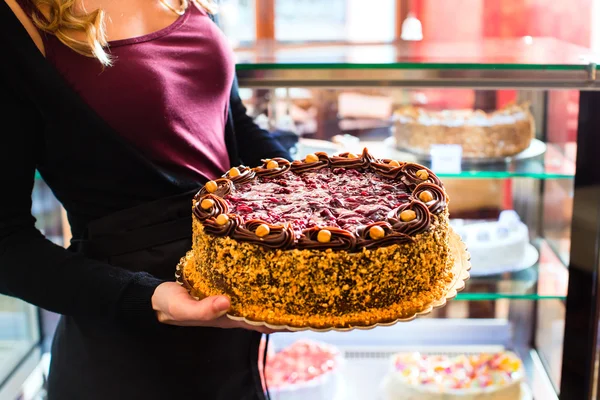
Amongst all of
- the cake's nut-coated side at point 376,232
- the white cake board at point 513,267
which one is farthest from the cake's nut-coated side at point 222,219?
the white cake board at point 513,267

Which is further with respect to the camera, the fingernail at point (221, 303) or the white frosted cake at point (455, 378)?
the white frosted cake at point (455, 378)

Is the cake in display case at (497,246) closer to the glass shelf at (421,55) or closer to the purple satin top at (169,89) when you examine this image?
the glass shelf at (421,55)

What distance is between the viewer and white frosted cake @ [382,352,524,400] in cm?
259

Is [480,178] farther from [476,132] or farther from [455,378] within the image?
[455,378]

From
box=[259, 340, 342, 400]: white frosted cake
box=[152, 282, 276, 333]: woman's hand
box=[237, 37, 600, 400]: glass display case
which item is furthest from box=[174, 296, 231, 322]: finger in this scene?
box=[259, 340, 342, 400]: white frosted cake

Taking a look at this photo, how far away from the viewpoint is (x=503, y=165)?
238 cm

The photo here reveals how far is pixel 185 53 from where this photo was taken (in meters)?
1.54

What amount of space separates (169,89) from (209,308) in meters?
0.53

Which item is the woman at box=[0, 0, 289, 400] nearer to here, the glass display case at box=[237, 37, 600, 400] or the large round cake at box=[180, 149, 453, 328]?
the large round cake at box=[180, 149, 453, 328]

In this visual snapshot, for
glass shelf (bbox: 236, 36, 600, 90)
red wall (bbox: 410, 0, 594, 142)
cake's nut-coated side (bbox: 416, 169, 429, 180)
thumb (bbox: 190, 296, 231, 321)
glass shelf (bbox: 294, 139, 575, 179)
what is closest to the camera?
thumb (bbox: 190, 296, 231, 321)

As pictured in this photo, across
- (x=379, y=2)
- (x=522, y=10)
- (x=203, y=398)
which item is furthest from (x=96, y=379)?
(x=522, y=10)

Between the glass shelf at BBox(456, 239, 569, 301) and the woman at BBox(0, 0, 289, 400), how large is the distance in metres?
1.01

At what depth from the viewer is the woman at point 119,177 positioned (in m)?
1.32

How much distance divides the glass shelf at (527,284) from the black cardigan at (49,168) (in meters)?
1.33
